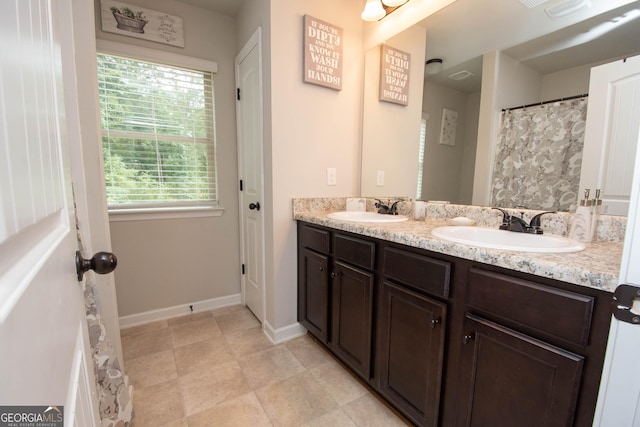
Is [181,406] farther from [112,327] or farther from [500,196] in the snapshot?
[500,196]

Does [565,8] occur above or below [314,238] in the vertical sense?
above

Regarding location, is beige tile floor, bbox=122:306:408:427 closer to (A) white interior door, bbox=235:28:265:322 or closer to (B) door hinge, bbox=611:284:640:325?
(A) white interior door, bbox=235:28:265:322

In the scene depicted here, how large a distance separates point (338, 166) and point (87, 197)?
4.91ft

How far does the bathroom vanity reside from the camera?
734 millimetres

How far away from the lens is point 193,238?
2393 millimetres

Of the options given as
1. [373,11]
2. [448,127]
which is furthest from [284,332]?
[373,11]

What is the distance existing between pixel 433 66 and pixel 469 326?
1530mm

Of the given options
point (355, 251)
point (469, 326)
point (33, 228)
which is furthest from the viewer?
point (355, 251)

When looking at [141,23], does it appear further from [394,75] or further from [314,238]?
[314,238]

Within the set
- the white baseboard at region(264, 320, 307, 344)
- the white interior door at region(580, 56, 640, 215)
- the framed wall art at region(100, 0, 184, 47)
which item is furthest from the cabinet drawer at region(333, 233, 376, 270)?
the framed wall art at region(100, 0, 184, 47)

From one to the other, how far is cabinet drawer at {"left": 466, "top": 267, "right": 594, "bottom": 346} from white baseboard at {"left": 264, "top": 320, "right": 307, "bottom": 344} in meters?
1.41

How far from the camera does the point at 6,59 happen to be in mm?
235

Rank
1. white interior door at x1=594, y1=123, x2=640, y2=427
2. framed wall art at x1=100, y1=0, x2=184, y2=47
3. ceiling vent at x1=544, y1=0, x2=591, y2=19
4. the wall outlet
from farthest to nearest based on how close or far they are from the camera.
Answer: the wall outlet < framed wall art at x1=100, y1=0, x2=184, y2=47 < ceiling vent at x1=544, y1=0, x2=591, y2=19 < white interior door at x1=594, y1=123, x2=640, y2=427

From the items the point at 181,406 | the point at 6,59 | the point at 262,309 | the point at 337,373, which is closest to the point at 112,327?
the point at 181,406
